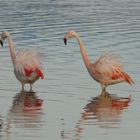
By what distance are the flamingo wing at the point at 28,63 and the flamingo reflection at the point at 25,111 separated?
2.02 ft

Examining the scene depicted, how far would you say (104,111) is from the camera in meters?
13.9

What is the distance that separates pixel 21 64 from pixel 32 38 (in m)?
7.38

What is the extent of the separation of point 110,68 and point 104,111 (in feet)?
7.76

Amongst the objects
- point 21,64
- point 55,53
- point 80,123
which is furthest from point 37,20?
point 80,123

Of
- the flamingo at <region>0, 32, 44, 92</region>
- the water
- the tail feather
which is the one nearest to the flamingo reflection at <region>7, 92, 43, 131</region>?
the water

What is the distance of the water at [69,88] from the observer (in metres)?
12.1

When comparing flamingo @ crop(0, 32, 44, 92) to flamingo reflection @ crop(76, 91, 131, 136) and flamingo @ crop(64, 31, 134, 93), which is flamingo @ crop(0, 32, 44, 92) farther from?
flamingo reflection @ crop(76, 91, 131, 136)

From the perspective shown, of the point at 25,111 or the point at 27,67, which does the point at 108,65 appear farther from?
the point at 25,111

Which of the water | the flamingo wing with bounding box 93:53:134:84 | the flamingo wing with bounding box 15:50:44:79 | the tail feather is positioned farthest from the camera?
the flamingo wing with bounding box 15:50:44:79

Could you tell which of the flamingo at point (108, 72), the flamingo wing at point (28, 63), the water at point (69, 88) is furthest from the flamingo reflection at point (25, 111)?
the flamingo at point (108, 72)

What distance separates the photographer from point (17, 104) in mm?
14562

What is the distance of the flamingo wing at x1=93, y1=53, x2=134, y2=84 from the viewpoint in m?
16.0

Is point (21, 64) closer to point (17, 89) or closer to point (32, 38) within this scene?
point (17, 89)

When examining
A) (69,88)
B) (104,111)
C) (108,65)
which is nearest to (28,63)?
(69,88)
